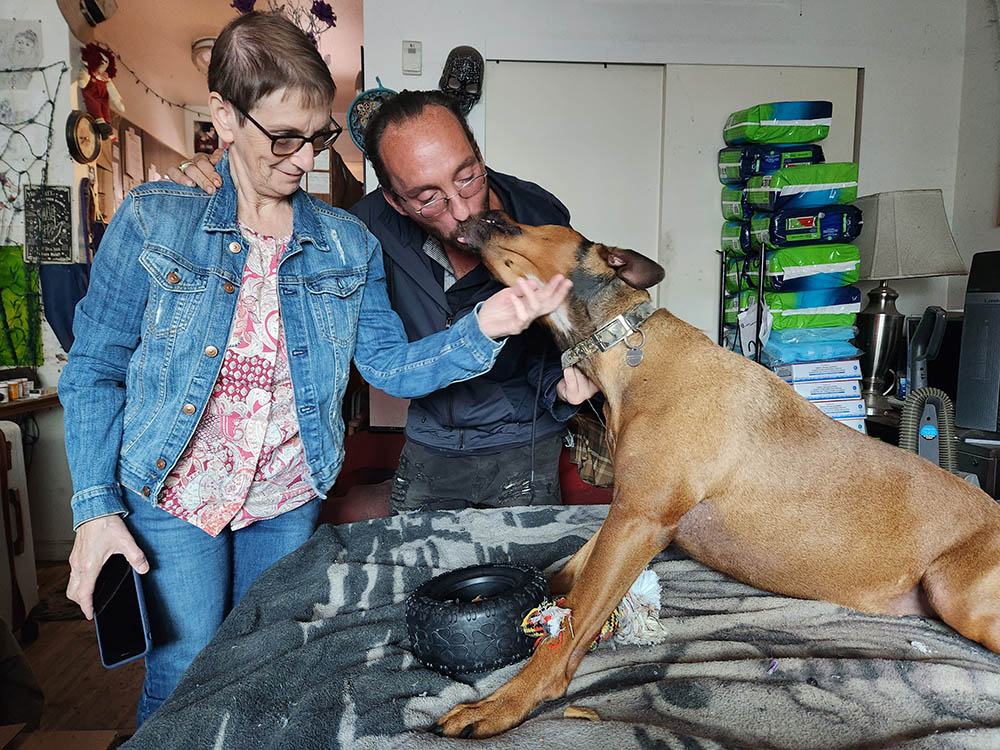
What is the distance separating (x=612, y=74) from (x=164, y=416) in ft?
12.6

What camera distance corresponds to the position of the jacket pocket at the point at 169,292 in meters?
1.42

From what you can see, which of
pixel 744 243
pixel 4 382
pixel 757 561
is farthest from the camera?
pixel 744 243

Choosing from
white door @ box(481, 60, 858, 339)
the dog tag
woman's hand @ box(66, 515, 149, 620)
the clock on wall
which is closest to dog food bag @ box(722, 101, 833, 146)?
white door @ box(481, 60, 858, 339)

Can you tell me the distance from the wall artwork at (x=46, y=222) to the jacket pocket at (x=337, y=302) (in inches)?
137

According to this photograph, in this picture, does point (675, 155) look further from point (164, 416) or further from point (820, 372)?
point (164, 416)

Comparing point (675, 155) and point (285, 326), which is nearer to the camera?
point (285, 326)

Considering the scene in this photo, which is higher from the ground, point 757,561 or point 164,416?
point 164,416

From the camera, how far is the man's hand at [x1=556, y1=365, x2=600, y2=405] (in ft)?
6.05

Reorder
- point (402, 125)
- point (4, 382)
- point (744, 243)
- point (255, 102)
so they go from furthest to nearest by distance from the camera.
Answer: point (744, 243), point (4, 382), point (402, 125), point (255, 102)

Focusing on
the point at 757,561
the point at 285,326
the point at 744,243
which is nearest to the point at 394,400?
the point at 744,243

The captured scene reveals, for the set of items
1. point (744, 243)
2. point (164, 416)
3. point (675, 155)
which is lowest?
point (164, 416)

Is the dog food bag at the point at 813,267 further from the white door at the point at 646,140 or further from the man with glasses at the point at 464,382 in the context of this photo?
the man with glasses at the point at 464,382

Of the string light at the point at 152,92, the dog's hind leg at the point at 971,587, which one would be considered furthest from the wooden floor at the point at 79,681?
the string light at the point at 152,92

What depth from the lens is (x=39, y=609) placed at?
138 inches
